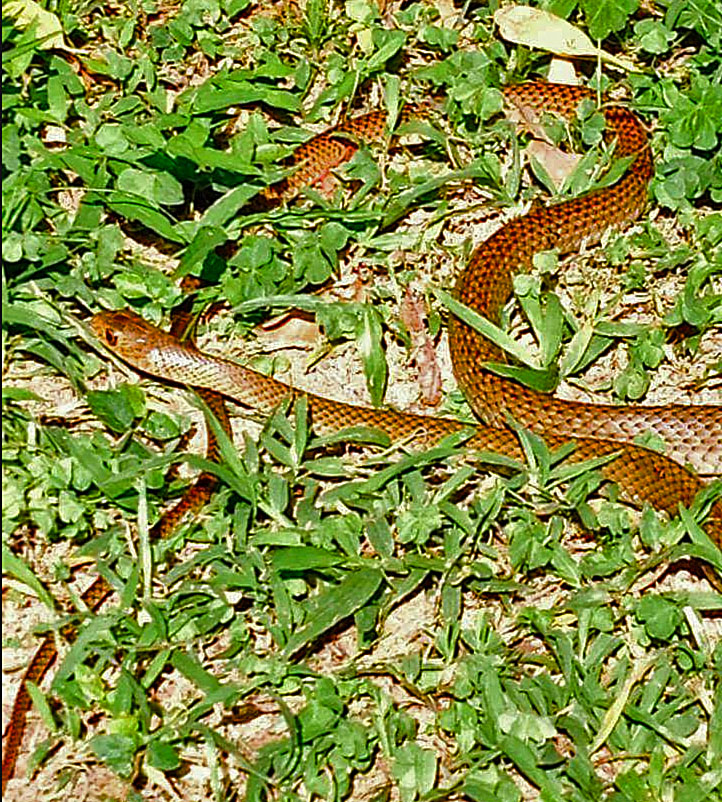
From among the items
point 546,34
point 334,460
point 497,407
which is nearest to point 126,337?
point 334,460

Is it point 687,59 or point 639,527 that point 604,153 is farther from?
point 639,527

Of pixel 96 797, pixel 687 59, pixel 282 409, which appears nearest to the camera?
pixel 96 797

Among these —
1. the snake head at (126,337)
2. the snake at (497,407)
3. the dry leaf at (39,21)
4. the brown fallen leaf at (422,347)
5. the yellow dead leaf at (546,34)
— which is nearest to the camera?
the snake at (497,407)

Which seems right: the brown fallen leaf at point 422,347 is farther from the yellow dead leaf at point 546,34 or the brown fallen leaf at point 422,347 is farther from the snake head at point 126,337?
the yellow dead leaf at point 546,34

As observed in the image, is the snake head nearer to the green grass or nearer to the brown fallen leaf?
the green grass

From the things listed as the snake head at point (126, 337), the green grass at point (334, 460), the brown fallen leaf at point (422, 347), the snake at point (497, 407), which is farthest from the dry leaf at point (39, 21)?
the brown fallen leaf at point (422, 347)

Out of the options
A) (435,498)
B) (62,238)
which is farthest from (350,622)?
(62,238)

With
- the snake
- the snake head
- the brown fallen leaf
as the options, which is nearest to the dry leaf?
the snake
